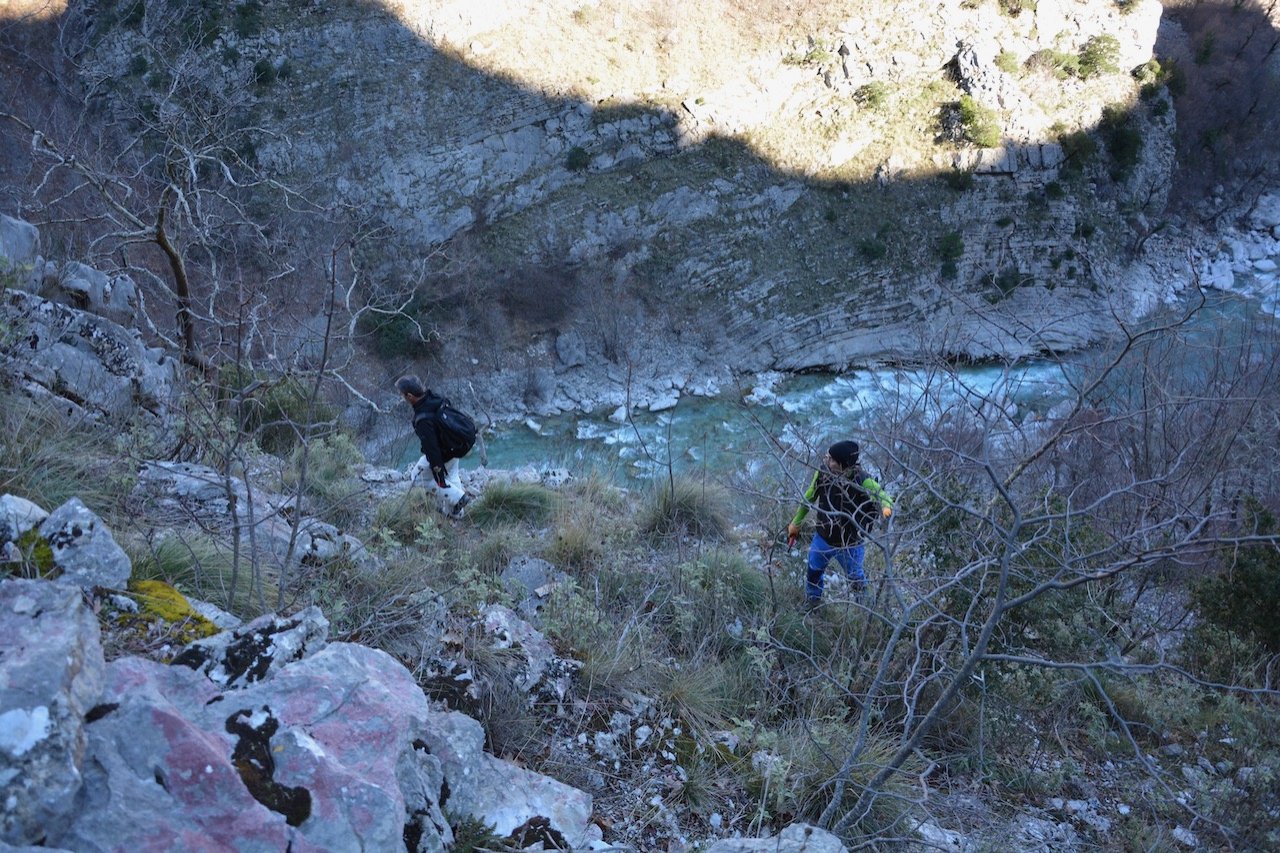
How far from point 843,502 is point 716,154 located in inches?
681

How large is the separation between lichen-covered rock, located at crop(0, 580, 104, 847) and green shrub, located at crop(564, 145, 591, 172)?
62.1 ft

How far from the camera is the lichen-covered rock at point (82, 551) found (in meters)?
2.53

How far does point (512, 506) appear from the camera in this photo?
6.82 meters

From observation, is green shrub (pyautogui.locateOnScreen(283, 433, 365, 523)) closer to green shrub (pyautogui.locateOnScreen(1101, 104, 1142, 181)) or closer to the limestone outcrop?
the limestone outcrop

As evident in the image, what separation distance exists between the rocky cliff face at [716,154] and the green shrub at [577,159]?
3.3 inches

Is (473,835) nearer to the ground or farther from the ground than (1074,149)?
nearer to the ground

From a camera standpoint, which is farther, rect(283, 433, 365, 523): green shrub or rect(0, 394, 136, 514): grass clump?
rect(283, 433, 365, 523): green shrub

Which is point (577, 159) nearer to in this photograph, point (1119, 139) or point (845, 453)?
point (1119, 139)

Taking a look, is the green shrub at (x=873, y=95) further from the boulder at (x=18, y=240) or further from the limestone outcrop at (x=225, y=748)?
the limestone outcrop at (x=225, y=748)

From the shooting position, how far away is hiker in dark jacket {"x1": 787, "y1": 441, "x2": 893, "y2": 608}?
15.2ft

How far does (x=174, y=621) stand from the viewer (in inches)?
101

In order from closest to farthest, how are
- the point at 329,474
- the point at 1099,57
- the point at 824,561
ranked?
the point at 824,561 → the point at 329,474 → the point at 1099,57

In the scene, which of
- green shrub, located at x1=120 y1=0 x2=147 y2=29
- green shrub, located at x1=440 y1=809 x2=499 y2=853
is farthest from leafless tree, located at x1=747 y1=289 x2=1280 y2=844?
green shrub, located at x1=120 y1=0 x2=147 y2=29

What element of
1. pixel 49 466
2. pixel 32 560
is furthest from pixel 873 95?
pixel 32 560
